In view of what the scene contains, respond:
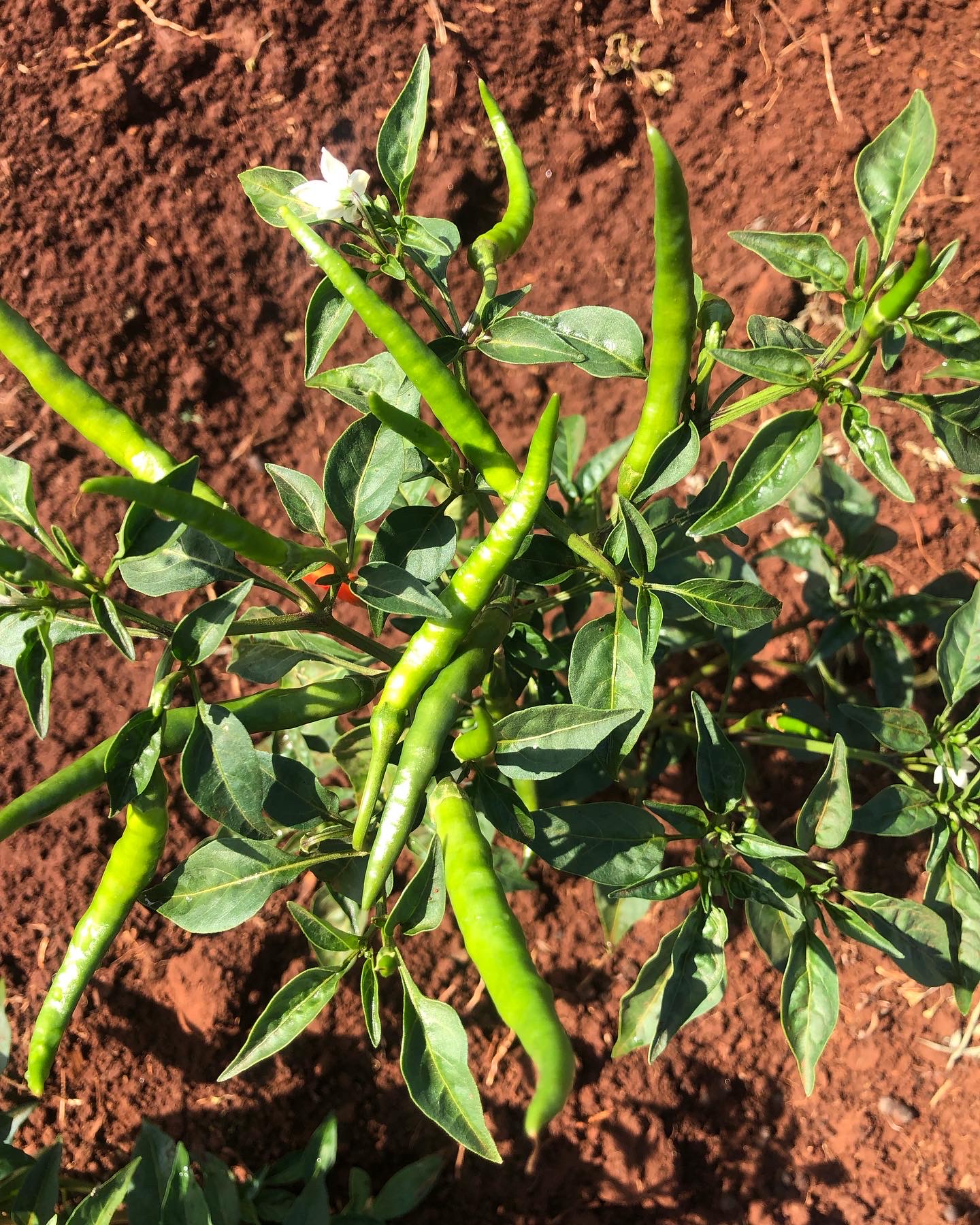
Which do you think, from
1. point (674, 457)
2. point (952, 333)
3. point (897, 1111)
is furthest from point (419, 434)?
point (897, 1111)

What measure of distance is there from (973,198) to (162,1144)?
189 inches

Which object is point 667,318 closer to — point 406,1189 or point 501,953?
point 501,953

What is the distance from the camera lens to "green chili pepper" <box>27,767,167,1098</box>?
2.11 metres

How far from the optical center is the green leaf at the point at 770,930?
8.54 feet

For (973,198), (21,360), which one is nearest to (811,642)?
(973,198)

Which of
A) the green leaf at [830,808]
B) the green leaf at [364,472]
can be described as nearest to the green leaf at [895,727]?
the green leaf at [830,808]

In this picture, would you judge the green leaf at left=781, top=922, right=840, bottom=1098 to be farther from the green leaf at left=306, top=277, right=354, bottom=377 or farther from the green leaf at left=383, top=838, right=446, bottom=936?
the green leaf at left=306, top=277, right=354, bottom=377

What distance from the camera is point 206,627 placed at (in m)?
1.97

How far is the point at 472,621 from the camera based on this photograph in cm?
220

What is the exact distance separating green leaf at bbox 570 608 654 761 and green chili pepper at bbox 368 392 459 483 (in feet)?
1.66

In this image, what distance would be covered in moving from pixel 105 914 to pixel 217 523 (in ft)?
3.12

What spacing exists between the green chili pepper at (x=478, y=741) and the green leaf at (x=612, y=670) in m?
0.21

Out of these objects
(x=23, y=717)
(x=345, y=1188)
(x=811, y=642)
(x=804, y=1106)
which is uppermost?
(x=23, y=717)

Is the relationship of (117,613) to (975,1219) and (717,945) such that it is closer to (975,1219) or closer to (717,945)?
(717,945)
